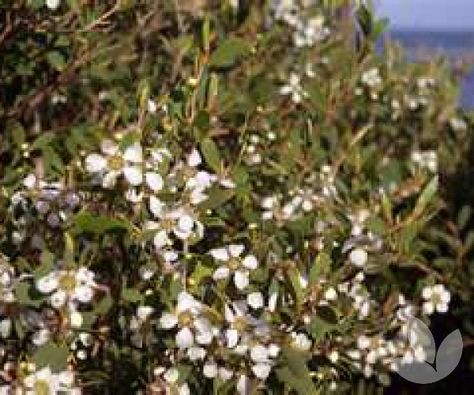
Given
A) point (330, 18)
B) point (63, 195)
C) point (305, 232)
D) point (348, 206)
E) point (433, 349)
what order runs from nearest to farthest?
point (63, 195) < point (305, 232) < point (433, 349) < point (348, 206) < point (330, 18)

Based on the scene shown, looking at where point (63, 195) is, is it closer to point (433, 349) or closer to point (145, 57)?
point (433, 349)

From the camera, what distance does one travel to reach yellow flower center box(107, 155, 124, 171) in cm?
178

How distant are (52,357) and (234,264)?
320 mm

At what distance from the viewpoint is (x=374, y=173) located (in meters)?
3.17

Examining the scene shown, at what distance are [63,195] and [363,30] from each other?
1.21 m

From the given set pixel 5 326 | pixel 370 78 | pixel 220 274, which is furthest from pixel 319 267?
pixel 370 78

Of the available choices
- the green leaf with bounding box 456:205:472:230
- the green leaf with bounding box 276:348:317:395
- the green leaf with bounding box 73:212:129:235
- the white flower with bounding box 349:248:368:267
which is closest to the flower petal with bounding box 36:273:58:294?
the green leaf with bounding box 73:212:129:235

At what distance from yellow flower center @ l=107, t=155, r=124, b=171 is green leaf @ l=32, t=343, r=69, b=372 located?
0.29 metres

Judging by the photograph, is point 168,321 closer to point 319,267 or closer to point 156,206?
point 156,206

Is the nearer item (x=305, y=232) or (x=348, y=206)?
(x=305, y=232)

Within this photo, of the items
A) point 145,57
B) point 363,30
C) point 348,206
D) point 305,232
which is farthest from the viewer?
point 145,57

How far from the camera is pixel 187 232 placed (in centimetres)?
178

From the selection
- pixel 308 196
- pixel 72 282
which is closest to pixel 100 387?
pixel 72 282

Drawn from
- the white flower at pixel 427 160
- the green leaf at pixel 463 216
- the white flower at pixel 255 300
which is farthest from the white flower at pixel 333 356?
the white flower at pixel 427 160
